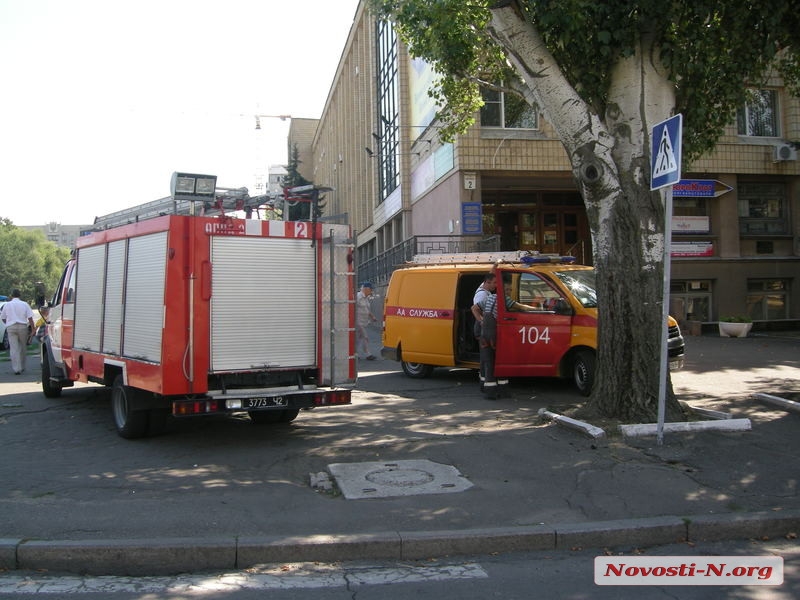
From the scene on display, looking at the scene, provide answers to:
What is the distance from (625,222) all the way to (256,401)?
4.46m

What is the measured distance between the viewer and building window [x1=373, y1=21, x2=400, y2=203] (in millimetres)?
28625

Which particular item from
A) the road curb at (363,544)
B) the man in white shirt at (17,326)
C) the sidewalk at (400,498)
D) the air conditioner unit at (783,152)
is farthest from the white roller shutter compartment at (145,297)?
the air conditioner unit at (783,152)

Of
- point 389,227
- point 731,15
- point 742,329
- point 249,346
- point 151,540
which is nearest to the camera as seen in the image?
point 151,540

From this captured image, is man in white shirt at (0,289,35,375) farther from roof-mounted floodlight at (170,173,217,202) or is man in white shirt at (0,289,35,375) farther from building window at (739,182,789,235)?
building window at (739,182,789,235)

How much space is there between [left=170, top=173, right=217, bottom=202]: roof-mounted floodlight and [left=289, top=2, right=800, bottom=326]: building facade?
13573 mm

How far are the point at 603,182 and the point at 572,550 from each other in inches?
172

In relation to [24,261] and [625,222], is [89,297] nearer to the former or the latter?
[625,222]

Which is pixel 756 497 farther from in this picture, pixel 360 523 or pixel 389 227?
pixel 389 227

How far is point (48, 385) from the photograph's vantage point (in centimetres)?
1123

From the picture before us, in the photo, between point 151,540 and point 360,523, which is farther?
point 360,523

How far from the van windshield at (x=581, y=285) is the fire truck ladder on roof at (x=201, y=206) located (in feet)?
16.4

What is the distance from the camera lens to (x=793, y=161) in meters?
22.4

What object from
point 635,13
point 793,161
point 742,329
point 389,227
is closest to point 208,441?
point 635,13

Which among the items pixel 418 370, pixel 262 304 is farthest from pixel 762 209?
pixel 262 304
